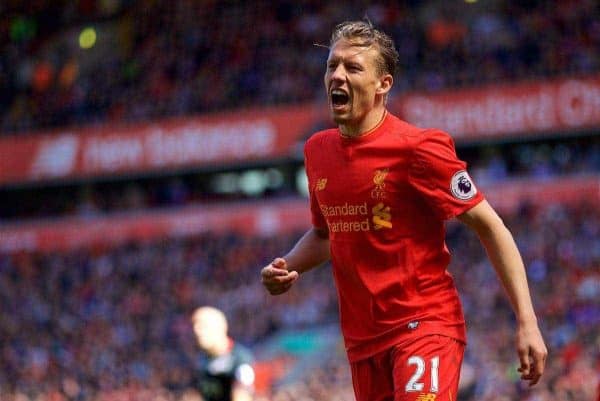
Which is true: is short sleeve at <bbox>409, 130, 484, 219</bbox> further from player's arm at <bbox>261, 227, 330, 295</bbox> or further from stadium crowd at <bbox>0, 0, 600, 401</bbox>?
stadium crowd at <bbox>0, 0, 600, 401</bbox>

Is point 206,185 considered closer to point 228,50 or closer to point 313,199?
point 228,50

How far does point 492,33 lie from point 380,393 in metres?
18.4

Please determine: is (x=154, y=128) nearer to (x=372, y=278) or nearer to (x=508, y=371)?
(x=508, y=371)

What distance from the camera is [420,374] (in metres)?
4.28

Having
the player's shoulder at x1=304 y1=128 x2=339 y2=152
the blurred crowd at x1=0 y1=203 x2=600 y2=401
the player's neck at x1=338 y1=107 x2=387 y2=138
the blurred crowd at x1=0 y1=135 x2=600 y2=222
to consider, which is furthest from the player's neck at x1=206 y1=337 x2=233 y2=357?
the blurred crowd at x1=0 y1=135 x2=600 y2=222

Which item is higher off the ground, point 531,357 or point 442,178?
point 442,178

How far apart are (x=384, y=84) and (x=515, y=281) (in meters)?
0.89

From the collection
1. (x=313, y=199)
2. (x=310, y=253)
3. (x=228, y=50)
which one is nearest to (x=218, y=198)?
(x=228, y=50)

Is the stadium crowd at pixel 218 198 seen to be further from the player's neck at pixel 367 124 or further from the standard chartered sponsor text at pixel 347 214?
the player's neck at pixel 367 124

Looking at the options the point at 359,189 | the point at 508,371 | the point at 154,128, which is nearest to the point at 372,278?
the point at 359,189

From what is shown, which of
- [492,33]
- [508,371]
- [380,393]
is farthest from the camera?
[492,33]

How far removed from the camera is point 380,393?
14.6ft

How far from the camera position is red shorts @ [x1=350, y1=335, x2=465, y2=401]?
4.26m

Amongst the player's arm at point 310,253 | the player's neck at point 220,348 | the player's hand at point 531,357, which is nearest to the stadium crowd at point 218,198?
the player's neck at point 220,348
